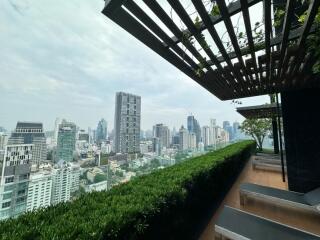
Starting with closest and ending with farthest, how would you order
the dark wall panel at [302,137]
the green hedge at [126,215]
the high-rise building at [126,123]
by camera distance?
1. the green hedge at [126,215]
2. the dark wall panel at [302,137]
3. the high-rise building at [126,123]

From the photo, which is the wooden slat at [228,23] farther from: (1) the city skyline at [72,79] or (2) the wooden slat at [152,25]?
(1) the city skyline at [72,79]

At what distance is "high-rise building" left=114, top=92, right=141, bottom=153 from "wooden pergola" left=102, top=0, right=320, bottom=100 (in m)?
21.9

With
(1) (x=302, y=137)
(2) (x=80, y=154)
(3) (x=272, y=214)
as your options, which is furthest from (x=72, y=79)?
(3) (x=272, y=214)

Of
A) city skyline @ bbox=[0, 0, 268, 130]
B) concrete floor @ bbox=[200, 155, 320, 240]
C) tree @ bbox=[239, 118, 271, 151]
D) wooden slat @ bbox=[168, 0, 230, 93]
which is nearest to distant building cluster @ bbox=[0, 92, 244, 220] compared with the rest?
concrete floor @ bbox=[200, 155, 320, 240]

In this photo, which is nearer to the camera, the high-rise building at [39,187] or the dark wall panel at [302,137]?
the high-rise building at [39,187]

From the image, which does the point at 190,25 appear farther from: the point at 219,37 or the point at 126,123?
the point at 126,123

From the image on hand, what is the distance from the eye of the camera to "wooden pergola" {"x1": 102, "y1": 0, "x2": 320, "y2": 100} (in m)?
1.48

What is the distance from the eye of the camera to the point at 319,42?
6.90 ft

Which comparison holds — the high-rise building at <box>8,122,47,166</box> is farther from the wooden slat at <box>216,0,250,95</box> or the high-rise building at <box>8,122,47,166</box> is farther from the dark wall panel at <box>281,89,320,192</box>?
the wooden slat at <box>216,0,250,95</box>

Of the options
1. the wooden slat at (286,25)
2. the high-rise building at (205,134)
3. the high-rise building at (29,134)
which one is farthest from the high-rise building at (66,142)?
the wooden slat at (286,25)

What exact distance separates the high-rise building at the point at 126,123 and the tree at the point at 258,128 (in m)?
13.4

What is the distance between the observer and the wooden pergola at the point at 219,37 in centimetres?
148

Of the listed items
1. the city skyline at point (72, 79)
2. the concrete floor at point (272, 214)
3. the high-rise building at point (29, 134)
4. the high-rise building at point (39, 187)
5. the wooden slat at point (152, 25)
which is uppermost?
the city skyline at point (72, 79)

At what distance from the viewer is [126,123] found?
97.1 ft
